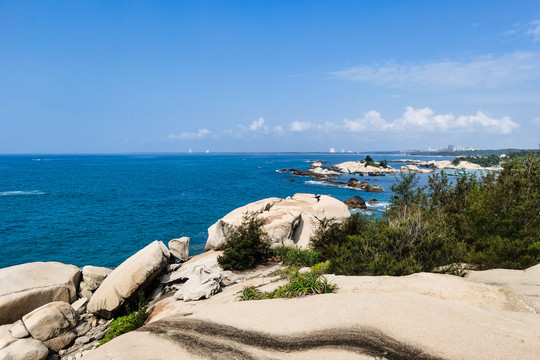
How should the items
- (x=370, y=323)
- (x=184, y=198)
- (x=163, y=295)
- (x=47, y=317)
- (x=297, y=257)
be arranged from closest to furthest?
(x=370, y=323) < (x=47, y=317) < (x=163, y=295) < (x=297, y=257) < (x=184, y=198)

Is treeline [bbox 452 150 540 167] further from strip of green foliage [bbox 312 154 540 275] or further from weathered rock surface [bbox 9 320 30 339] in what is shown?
weathered rock surface [bbox 9 320 30 339]

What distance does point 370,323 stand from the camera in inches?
307

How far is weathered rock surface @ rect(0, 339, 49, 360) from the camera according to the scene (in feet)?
40.7

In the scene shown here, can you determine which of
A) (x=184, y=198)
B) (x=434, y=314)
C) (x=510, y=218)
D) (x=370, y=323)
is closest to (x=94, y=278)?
(x=370, y=323)

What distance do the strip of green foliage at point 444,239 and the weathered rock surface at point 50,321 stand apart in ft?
44.3

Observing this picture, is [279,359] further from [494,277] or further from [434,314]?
[494,277]

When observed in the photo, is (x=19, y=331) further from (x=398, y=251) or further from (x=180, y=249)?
(x=398, y=251)

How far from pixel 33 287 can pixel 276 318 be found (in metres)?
15.7

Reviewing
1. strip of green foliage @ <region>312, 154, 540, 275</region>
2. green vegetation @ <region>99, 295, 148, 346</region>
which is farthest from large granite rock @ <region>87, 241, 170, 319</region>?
strip of green foliage @ <region>312, 154, 540, 275</region>

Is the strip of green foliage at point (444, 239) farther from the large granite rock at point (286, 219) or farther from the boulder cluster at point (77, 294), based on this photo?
the boulder cluster at point (77, 294)

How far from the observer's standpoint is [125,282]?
16172 mm

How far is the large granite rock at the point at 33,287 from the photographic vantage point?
51.1 feet

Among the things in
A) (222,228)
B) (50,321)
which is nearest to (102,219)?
(222,228)

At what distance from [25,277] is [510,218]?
28.8 meters
